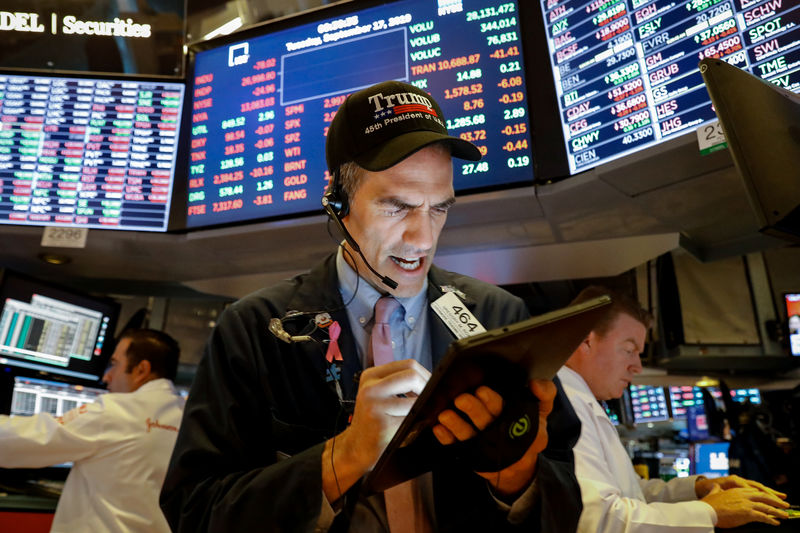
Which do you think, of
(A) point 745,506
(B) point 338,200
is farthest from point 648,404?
(B) point 338,200

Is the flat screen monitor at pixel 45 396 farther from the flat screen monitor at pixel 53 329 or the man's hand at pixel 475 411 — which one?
the man's hand at pixel 475 411

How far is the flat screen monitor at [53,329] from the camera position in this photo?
10.1 ft

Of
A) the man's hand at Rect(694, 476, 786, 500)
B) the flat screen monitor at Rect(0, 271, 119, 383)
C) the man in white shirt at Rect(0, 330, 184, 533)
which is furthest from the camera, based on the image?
the flat screen monitor at Rect(0, 271, 119, 383)

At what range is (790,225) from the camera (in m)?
1.15

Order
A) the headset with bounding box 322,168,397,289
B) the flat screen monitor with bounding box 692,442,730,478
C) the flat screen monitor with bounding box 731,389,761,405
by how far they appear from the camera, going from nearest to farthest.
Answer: the headset with bounding box 322,168,397,289, the flat screen monitor with bounding box 731,389,761,405, the flat screen monitor with bounding box 692,442,730,478

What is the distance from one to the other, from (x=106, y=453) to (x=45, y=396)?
869mm

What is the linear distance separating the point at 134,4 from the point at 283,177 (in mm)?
1426

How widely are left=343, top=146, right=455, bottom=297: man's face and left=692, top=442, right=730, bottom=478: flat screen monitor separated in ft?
23.8

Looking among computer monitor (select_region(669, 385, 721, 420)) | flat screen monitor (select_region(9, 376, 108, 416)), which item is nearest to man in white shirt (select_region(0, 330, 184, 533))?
flat screen monitor (select_region(9, 376, 108, 416))

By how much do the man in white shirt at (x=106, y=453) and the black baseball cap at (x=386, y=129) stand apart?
77.9 inches

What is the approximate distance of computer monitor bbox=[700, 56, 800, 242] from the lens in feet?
3.73

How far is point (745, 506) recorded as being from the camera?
1881mm

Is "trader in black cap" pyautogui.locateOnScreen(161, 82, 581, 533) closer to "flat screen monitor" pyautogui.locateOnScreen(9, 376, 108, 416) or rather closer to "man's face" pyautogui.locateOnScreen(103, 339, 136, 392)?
"man's face" pyautogui.locateOnScreen(103, 339, 136, 392)

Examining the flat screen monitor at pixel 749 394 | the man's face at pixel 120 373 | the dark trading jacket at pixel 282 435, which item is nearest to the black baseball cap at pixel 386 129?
the dark trading jacket at pixel 282 435
